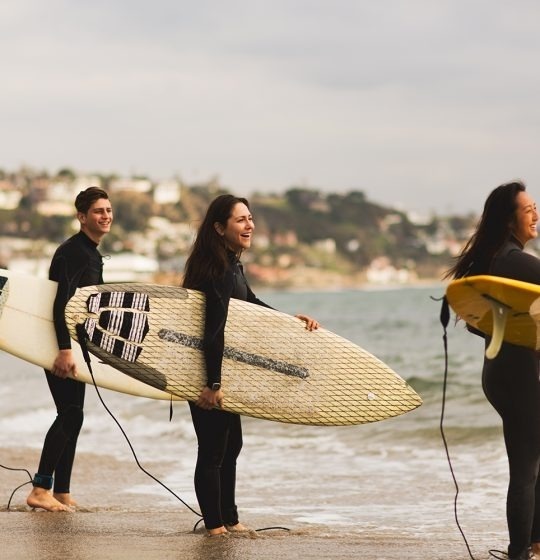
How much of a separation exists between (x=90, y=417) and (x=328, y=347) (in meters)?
6.59

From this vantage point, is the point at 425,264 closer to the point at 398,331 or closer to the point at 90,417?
the point at 398,331

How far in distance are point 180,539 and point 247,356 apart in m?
0.90

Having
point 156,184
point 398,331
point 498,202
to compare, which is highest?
point 156,184

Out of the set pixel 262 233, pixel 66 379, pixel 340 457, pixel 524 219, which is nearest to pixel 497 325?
pixel 524 219

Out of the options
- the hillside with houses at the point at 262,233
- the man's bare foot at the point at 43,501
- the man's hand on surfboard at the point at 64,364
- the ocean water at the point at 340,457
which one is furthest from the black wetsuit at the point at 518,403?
the hillside with houses at the point at 262,233

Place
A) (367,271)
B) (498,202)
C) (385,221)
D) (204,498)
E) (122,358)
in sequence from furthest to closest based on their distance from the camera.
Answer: (385,221) → (367,271) → (122,358) → (204,498) → (498,202)

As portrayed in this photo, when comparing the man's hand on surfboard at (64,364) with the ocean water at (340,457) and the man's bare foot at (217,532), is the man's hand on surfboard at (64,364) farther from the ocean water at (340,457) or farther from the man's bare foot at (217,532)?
the ocean water at (340,457)

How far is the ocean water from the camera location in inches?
232

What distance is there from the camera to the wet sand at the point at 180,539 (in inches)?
156

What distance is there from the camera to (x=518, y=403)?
367 cm

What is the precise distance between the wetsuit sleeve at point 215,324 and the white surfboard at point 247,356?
39 cm

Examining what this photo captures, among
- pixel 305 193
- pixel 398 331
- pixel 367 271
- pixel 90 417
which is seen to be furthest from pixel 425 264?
pixel 90 417

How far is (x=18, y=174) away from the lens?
5915 inches

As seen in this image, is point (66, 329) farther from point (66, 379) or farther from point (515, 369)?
point (515, 369)
